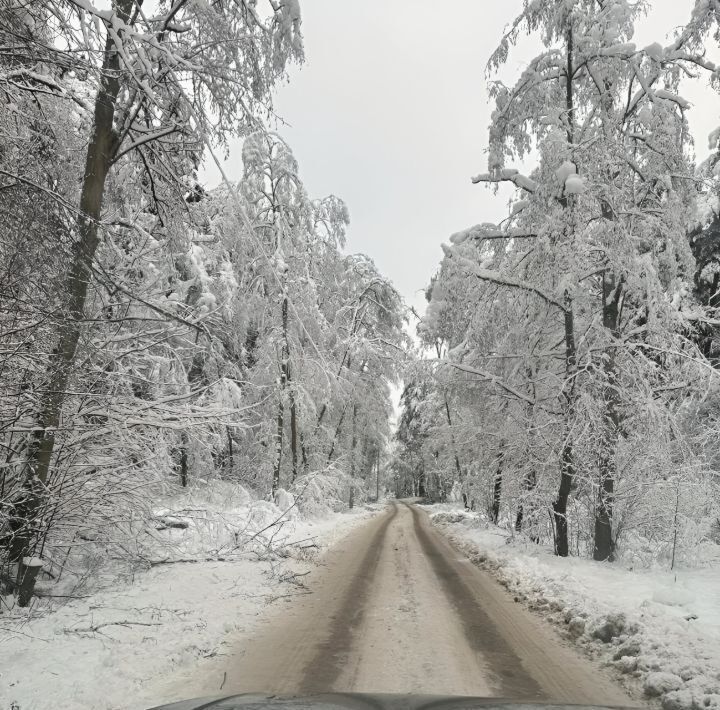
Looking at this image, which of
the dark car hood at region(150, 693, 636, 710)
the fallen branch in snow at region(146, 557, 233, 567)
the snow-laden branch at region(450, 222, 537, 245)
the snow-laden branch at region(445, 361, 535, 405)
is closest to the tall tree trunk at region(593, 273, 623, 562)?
the snow-laden branch at region(445, 361, 535, 405)

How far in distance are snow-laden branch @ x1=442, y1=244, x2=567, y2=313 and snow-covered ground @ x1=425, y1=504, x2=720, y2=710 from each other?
16.6ft

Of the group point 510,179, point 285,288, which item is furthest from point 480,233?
point 285,288

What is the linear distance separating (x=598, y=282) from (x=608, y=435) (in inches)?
131

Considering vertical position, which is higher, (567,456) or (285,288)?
(285,288)

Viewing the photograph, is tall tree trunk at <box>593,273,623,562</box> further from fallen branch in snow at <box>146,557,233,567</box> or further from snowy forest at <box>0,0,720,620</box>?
fallen branch in snow at <box>146,557,233,567</box>

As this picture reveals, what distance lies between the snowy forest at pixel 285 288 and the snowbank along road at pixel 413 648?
8.94 ft

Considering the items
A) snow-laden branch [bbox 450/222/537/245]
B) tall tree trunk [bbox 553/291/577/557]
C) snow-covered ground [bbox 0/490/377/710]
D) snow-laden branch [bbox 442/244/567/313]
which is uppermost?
snow-laden branch [bbox 450/222/537/245]

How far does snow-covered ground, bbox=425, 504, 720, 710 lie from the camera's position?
4.36 m

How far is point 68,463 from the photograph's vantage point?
235 inches

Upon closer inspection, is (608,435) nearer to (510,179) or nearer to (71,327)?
(510,179)

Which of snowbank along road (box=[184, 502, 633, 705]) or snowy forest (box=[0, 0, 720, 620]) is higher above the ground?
snowy forest (box=[0, 0, 720, 620])

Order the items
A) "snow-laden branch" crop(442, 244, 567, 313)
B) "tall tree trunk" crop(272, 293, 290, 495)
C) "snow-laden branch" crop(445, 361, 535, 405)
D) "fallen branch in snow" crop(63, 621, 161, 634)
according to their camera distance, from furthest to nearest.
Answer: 1. "tall tree trunk" crop(272, 293, 290, 495)
2. "snow-laden branch" crop(445, 361, 535, 405)
3. "snow-laden branch" crop(442, 244, 567, 313)
4. "fallen branch in snow" crop(63, 621, 161, 634)

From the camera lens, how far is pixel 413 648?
5453 mm

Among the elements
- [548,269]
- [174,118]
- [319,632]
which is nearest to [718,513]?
[548,269]
